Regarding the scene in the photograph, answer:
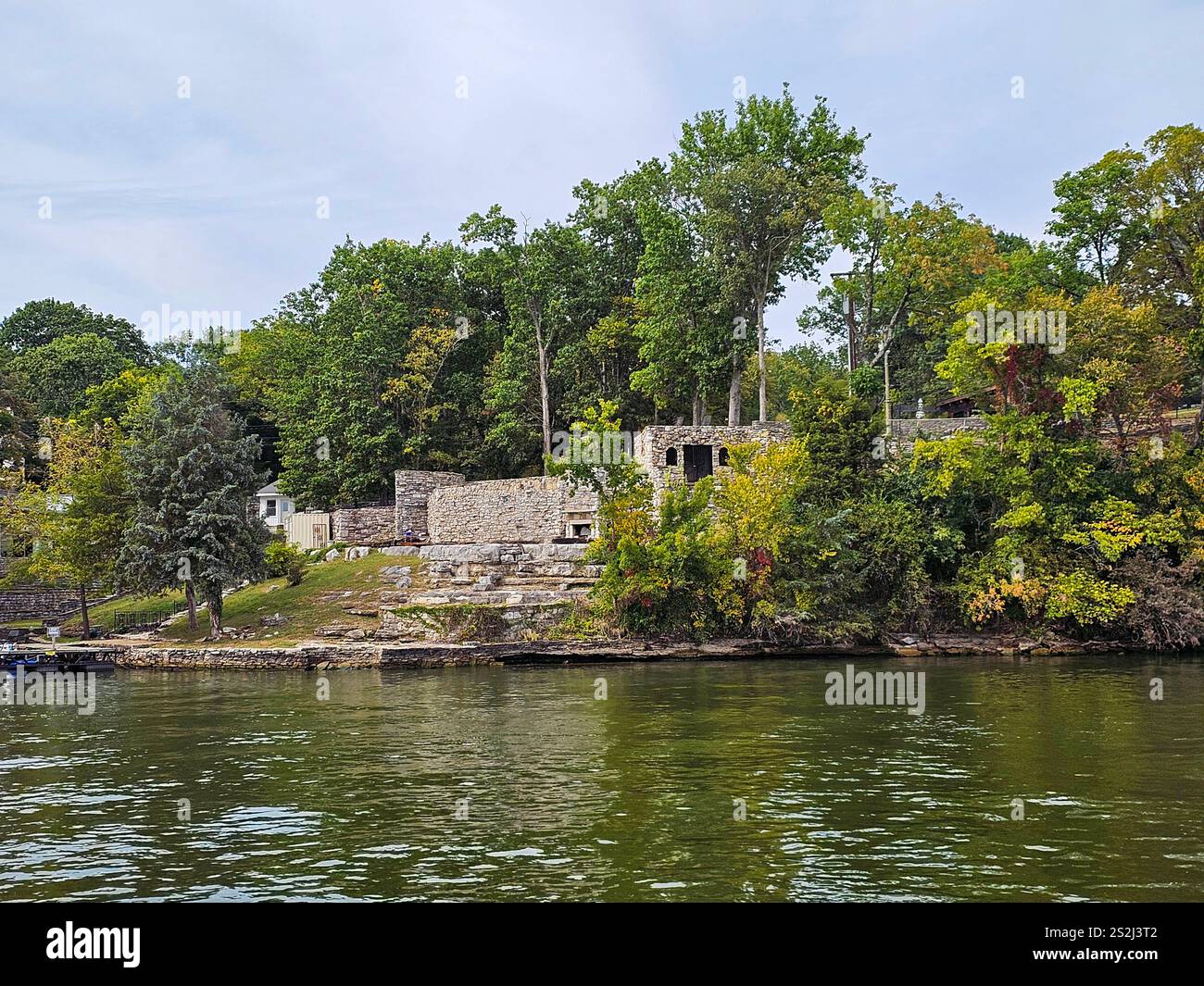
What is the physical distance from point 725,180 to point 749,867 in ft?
136

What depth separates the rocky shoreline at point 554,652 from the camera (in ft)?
125

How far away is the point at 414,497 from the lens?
54.2 m

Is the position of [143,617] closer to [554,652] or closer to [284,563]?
[284,563]

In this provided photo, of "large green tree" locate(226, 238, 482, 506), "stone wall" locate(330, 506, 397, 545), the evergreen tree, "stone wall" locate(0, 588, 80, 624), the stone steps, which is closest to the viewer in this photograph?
the stone steps

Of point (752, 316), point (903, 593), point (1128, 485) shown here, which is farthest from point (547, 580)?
point (1128, 485)

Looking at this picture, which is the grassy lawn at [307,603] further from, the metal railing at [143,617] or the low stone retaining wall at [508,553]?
the low stone retaining wall at [508,553]

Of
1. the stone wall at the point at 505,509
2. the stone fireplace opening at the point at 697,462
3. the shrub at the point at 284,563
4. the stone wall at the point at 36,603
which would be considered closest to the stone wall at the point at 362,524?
the stone wall at the point at 505,509

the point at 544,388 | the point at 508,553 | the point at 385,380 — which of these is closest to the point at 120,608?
the point at 385,380

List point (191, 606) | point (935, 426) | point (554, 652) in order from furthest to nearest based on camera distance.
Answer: point (935, 426) < point (191, 606) < point (554, 652)

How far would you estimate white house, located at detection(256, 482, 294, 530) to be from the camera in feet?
216

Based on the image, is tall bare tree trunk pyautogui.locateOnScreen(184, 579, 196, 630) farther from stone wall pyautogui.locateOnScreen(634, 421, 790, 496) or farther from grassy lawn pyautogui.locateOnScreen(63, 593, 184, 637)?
stone wall pyautogui.locateOnScreen(634, 421, 790, 496)

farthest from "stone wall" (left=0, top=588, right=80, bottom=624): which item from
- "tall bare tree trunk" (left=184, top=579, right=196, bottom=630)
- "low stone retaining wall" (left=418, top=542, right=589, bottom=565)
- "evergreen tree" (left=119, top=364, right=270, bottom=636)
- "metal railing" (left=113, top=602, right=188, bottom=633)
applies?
"low stone retaining wall" (left=418, top=542, right=589, bottom=565)

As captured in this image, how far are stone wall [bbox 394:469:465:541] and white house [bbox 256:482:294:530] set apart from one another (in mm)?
13942

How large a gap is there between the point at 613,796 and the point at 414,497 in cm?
3920
